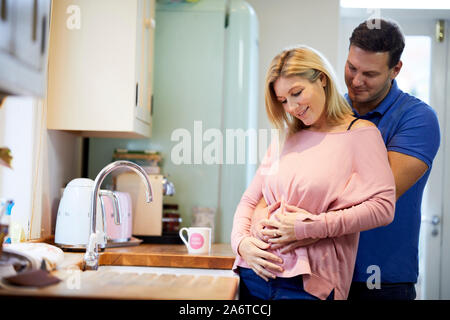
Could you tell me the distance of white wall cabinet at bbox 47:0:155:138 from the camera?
1.79 m

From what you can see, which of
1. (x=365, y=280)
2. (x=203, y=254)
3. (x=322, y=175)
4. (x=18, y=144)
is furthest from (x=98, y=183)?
(x=365, y=280)

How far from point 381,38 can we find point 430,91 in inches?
45.7

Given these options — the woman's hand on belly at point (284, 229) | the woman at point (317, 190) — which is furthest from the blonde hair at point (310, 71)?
the woman's hand on belly at point (284, 229)

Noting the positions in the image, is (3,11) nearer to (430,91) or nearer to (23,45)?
(23,45)

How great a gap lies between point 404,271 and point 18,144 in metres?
1.22

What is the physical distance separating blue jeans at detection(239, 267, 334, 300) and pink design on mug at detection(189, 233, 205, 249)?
0.42 m

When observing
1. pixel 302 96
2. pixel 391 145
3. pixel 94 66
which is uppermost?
pixel 94 66

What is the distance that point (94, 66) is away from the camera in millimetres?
1804

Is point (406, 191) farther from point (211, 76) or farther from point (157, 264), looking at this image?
point (211, 76)

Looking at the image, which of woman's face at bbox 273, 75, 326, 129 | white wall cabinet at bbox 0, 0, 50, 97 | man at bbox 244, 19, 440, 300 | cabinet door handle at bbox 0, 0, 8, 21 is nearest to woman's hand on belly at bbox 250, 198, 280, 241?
man at bbox 244, 19, 440, 300

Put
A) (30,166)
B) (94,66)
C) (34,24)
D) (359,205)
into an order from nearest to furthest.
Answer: (34,24) → (359,205) → (30,166) → (94,66)

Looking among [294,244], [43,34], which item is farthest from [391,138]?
[43,34]

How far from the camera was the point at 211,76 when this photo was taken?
215 cm

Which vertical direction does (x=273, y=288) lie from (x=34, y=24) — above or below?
below
